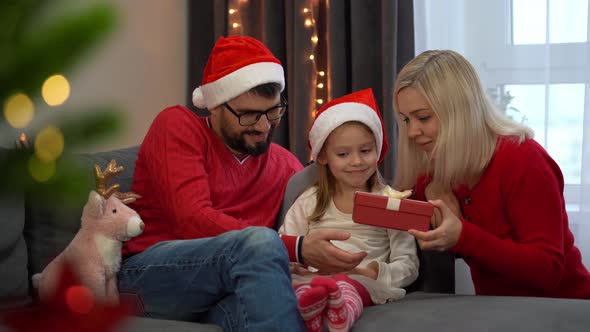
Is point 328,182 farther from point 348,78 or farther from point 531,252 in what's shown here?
point 348,78

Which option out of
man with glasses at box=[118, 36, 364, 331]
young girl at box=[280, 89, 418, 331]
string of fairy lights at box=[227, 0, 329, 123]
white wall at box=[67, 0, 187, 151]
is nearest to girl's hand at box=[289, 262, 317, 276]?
young girl at box=[280, 89, 418, 331]

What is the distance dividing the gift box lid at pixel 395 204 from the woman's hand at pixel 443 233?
0.02 m

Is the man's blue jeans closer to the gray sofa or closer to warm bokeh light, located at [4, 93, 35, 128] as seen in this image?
the gray sofa

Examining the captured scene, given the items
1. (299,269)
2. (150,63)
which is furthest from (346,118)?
(150,63)

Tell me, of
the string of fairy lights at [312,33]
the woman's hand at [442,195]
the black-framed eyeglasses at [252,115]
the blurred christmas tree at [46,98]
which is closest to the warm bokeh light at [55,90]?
the blurred christmas tree at [46,98]

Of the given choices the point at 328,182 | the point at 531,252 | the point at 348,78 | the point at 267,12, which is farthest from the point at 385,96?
the point at 531,252

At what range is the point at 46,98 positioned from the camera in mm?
203

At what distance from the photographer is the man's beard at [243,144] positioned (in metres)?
1.83

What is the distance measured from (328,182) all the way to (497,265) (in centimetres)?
55

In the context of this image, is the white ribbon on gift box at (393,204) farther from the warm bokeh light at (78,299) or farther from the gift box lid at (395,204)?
the warm bokeh light at (78,299)

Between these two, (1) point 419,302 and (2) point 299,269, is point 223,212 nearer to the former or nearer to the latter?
(2) point 299,269

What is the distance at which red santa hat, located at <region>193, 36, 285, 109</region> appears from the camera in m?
1.85

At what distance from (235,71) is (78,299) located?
1674 millimetres

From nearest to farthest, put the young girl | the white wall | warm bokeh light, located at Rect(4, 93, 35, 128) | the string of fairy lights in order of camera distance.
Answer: warm bokeh light, located at Rect(4, 93, 35, 128), the young girl, the white wall, the string of fairy lights
